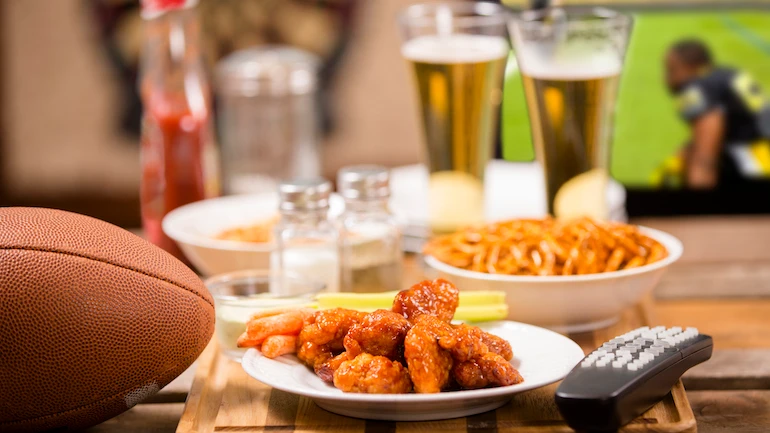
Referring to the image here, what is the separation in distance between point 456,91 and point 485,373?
0.76 m

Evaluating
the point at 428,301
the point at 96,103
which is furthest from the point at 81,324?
the point at 96,103

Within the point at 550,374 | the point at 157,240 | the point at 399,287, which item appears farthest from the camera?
the point at 157,240

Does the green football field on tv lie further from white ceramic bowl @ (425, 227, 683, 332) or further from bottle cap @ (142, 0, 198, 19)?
white ceramic bowl @ (425, 227, 683, 332)

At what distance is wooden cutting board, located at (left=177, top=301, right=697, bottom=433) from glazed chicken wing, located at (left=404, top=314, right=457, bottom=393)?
6 cm

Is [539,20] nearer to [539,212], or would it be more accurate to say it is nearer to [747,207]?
[539,212]

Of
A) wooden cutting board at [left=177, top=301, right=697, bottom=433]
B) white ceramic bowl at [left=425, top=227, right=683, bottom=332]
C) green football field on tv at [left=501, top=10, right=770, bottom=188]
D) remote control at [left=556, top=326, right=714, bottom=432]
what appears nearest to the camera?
remote control at [left=556, top=326, right=714, bottom=432]

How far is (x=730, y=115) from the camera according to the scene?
10.5 feet

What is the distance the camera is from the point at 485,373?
0.98 meters

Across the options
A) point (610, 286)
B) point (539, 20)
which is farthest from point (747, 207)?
point (610, 286)

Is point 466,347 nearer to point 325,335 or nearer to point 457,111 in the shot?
point 325,335

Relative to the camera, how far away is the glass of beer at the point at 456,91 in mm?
1649

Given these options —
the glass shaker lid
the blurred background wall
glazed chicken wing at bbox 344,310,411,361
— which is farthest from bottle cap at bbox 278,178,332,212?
the blurred background wall

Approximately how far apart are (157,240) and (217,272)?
30 cm

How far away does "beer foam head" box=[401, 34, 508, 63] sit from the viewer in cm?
164
